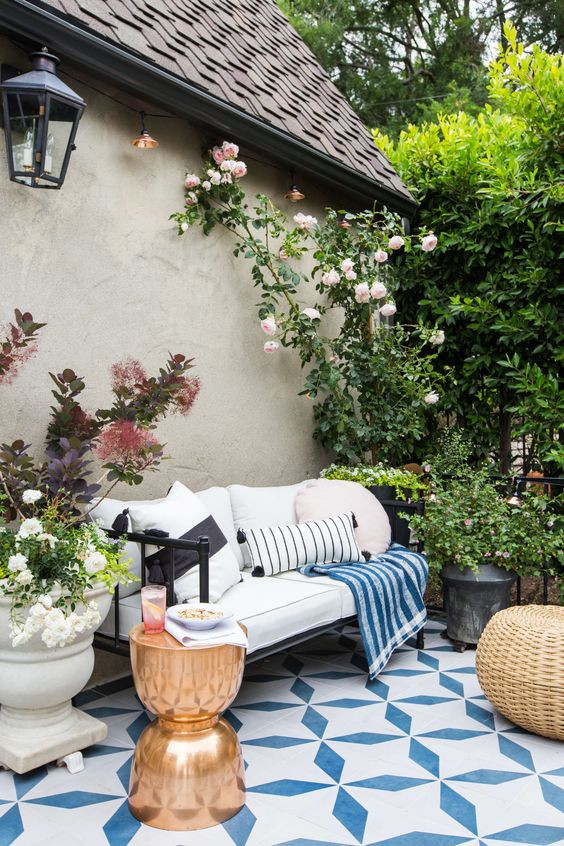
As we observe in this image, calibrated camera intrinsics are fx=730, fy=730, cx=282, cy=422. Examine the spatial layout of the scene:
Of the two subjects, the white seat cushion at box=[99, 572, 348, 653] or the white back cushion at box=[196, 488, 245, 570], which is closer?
the white seat cushion at box=[99, 572, 348, 653]

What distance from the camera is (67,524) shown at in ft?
9.06

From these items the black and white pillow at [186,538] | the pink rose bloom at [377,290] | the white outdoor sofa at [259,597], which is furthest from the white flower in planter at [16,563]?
the pink rose bloom at [377,290]

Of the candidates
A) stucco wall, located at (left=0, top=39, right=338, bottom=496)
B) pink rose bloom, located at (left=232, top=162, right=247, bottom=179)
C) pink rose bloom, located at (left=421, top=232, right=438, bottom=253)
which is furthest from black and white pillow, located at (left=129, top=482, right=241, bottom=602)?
pink rose bloom, located at (left=421, top=232, right=438, bottom=253)

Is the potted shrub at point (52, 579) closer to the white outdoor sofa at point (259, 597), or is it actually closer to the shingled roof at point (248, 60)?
the white outdoor sofa at point (259, 597)

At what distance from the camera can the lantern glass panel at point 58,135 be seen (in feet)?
9.74

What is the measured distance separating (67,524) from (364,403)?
9.25 ft

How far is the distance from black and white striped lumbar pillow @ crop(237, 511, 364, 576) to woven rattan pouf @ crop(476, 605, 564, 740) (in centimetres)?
95

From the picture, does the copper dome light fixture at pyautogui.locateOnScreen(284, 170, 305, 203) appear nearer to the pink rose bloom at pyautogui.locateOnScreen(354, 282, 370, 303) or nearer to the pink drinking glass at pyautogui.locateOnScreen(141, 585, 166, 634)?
the pink rose bloom at pyautogui.locateOnScreen(354, 282, 370, 303)

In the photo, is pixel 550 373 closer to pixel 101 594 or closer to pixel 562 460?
pixel 562 460

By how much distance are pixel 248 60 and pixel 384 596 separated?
3.39 meters

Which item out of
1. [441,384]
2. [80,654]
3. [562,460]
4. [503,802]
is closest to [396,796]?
[503,802]

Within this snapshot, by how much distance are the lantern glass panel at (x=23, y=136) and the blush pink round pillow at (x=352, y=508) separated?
7.33 ft

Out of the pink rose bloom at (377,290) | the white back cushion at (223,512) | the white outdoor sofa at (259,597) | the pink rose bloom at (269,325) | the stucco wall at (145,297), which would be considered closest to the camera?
the white outdoor sofa at (259,597)

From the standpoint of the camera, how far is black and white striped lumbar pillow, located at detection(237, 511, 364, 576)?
147 inches
